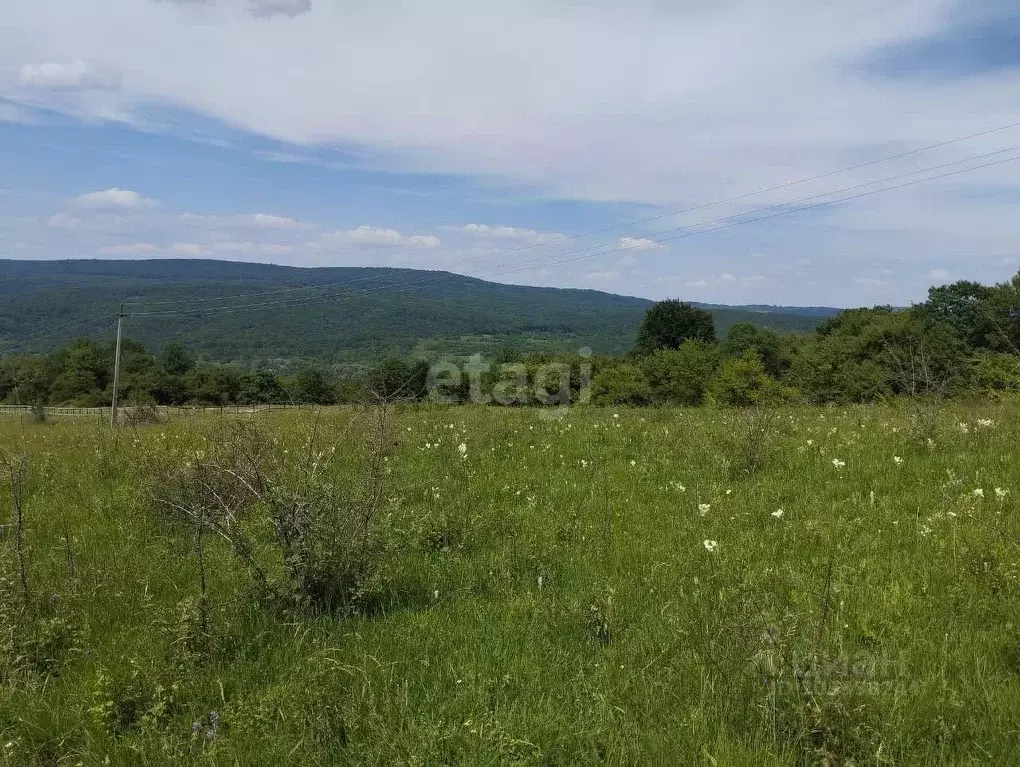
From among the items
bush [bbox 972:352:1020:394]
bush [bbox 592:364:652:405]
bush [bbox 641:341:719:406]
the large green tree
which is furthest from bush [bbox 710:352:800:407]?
the large green tree

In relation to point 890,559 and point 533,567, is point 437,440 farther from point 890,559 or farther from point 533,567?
point 890,559

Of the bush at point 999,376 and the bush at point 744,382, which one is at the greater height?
the bush at point 999,376

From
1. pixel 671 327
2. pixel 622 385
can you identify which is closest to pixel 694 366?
pixel 622 385

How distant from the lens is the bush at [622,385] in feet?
187

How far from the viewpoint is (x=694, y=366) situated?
57.6 metres

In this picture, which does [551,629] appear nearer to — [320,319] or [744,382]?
[744,382]

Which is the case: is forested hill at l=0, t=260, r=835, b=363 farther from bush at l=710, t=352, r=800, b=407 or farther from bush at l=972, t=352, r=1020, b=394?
bush at l=972, t=352, r=1020, b=394

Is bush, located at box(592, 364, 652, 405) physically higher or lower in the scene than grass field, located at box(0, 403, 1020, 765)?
lower

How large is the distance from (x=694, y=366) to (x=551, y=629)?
184ft

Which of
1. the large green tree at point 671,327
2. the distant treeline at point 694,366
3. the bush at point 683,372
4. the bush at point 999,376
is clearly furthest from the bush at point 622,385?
the bush at point 999,376

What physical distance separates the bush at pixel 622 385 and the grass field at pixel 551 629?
164 ft

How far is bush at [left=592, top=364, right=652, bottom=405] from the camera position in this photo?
5706 cm

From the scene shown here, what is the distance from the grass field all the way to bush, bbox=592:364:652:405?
1973 inches

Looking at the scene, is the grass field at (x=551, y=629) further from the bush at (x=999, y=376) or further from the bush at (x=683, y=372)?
the bush at (x=683, y=372)
